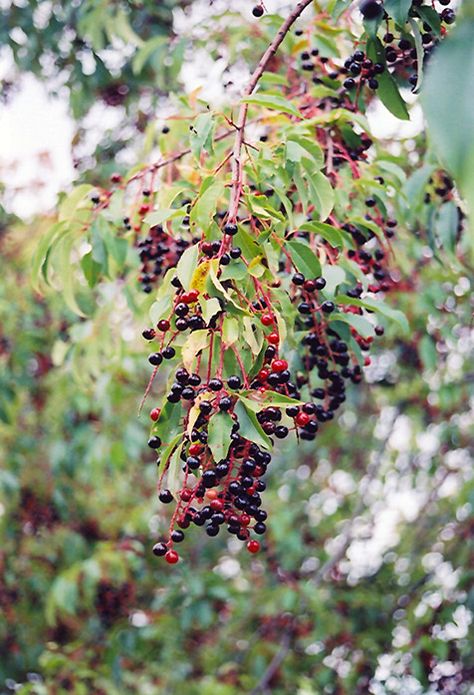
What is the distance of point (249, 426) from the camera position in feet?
3.97

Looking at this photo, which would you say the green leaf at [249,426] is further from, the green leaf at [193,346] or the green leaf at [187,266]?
the green leaf at [187,266]

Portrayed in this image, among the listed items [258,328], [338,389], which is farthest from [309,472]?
[258,328]

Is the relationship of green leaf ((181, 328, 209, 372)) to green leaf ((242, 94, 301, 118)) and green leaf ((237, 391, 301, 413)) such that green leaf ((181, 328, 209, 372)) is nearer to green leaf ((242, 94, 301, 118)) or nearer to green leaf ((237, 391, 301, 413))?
green leaf ((237, 391, 301, 413))

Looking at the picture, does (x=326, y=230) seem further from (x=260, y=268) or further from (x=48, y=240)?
(x=48, y=240)

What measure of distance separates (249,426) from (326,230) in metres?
0.49

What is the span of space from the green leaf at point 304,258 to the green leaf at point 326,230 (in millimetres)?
45

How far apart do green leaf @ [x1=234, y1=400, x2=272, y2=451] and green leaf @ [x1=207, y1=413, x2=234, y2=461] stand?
20mm

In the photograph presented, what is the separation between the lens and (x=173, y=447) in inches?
49.9

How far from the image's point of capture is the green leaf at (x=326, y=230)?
5.00 ft

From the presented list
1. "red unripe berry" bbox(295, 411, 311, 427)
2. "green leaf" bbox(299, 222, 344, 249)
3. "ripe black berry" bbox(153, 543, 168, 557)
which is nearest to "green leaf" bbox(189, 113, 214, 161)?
"green leaf" bbox(299, 222, 344, 249)

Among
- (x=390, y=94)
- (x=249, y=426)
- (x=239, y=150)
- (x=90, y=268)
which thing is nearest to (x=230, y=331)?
(x=249, y=426)

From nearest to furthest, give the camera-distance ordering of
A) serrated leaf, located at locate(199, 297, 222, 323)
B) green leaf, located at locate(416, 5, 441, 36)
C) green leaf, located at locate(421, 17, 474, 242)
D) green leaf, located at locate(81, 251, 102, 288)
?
green leaf, located at locate(421, 17, 474, 242)
serrated leaf, located at locate(199, 297, 222, 323)
green leaf, located at locate(416, 5, 441, 36)
green leaf, located at locate(81, 251, 102, 288)

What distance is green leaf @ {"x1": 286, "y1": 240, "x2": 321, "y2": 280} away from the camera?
1.48 meters

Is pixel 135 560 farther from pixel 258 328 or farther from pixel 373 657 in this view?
pixel 258 328
